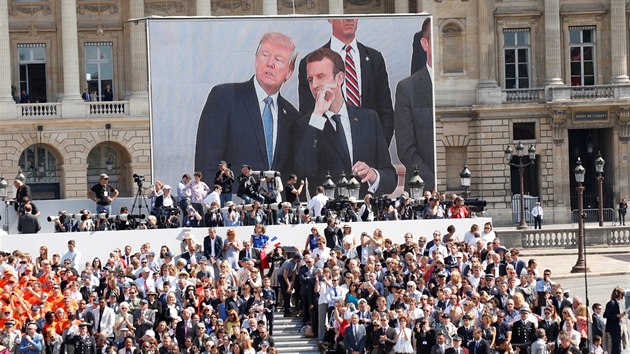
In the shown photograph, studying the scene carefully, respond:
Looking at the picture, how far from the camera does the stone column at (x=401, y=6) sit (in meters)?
87.1

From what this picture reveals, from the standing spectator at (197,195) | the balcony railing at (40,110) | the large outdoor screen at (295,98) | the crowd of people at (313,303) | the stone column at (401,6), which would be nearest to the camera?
the crowd of people at (313,303)

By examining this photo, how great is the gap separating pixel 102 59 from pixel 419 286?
46.0 m

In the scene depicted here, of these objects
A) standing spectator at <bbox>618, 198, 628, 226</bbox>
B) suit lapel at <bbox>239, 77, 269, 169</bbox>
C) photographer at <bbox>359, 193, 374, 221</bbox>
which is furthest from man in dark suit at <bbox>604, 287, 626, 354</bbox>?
standing spectator at <bbox>618, 198, 628, 226</bbox>

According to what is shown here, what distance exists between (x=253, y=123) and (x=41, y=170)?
101ft

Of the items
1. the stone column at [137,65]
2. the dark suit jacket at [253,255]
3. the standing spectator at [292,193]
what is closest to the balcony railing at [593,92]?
the stone column at [137,65]

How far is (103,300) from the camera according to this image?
4259 centimetres

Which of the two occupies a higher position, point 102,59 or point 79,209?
point 102,59

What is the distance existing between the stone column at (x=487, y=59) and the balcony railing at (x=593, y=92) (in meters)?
3.33

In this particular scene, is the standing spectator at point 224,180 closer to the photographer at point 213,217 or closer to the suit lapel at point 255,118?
the photographer at point 213,217

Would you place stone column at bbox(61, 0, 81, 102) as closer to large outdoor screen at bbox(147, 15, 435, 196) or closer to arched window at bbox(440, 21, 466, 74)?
arched window at bbox(440, 21, 466, 74)

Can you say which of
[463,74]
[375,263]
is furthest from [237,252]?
[463,74]

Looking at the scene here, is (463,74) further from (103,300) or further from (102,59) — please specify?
(103,300)

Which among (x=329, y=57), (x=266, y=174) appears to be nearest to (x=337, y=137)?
(x=329, y=57)

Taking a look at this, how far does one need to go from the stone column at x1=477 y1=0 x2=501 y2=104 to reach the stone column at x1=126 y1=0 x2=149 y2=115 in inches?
573
